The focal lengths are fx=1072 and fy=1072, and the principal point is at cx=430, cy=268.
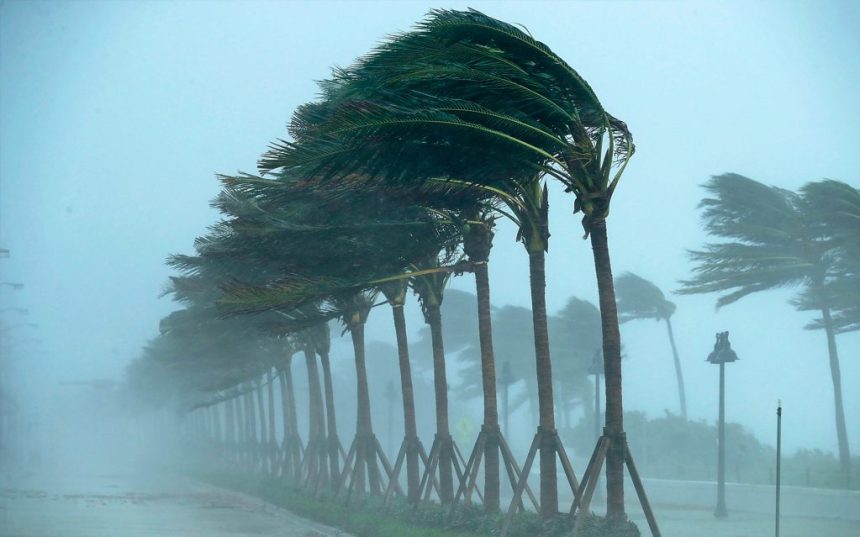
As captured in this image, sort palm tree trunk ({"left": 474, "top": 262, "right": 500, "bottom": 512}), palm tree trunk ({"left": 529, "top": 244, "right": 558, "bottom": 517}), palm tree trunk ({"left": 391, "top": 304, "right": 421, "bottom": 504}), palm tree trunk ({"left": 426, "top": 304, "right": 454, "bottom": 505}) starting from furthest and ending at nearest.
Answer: palm tree trunk ({"left": 391, "top": 304, "right": 421, "bottom": 504}) < palm tree trunk ({"left": 426, "top": 304, "right": 454, "bottom": 505}) < palm tree trunk ({"left": 474, "top": 262, "right": 500, "bottom": 512}) < palm tree trunk ({"left": 529, "top": 244, "right": 558, "bottom": 517})

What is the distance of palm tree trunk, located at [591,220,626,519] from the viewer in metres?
15.5

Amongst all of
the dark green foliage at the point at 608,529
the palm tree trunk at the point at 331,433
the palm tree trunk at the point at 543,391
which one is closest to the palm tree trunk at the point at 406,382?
the palm tree trunk at the point at 331,433

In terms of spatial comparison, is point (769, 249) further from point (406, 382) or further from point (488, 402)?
point (488, 402)

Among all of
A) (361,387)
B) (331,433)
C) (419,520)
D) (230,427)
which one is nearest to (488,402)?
(419,520)

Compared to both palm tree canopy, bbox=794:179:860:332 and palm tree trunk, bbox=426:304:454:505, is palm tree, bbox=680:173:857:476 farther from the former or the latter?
palm tree trunk, bbox=426:304:454:505

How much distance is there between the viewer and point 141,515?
29859 mm

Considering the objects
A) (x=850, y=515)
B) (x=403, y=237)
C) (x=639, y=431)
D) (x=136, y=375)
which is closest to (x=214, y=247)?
(x=403, y=237)

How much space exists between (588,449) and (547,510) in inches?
1769

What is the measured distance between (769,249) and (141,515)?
78.3 ft

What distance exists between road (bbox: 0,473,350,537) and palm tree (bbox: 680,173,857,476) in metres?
19.0

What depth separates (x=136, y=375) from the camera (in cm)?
10781

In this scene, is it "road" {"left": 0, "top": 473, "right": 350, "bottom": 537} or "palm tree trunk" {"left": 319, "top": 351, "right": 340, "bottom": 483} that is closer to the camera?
"road" {"left": 0, "top": 473, "right": 350, "bottom": 537}

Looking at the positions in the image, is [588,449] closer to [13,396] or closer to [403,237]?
[403,237]

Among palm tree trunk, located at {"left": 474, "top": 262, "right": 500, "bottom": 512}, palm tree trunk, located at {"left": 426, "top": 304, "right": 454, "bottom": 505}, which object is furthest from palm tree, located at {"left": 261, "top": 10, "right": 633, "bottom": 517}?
palm tree trunk, located at {"left": 426, "top": 304, "right": 454, "bottom": 505}
